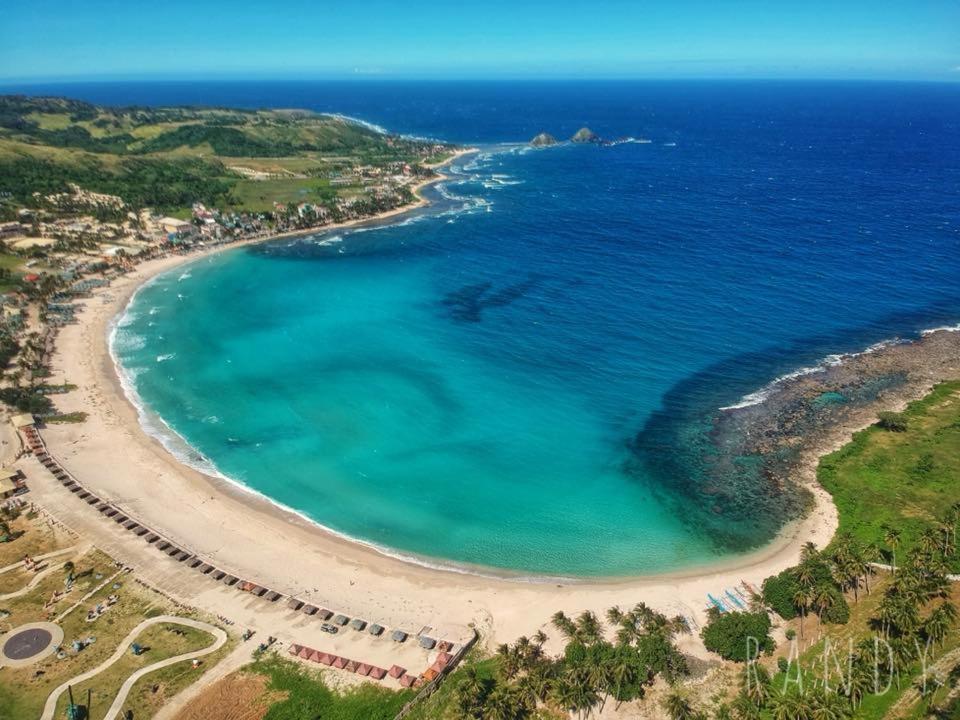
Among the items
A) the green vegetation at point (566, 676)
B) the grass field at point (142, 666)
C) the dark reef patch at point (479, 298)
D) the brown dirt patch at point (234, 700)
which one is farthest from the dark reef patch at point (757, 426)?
the grass field at point (142, 666)

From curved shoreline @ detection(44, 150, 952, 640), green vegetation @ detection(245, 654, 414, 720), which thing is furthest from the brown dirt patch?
curved shoreline @ detection(44, 150, 952, 640)

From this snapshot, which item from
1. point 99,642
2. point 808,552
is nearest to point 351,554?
point 99,642

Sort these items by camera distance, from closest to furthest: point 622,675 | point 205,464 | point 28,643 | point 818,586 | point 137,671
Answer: point 622,675 < point 137,671 < point 28,643 < point 818,586 < point 205,464

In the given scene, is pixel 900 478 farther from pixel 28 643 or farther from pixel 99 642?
pixel 28 643

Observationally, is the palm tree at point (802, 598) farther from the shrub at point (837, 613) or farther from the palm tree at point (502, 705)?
the palm tree at point (502, 705)

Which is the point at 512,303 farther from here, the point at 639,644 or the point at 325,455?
the point at 639,644
